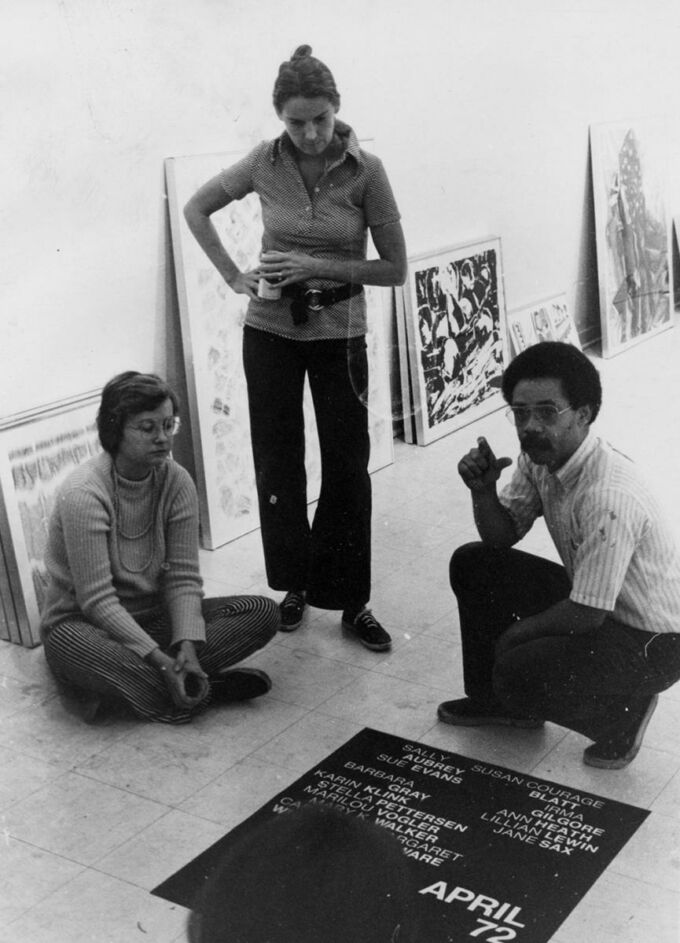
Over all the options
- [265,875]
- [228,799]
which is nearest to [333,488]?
[228,799]

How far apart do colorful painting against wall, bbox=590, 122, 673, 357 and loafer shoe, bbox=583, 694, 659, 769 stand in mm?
1074

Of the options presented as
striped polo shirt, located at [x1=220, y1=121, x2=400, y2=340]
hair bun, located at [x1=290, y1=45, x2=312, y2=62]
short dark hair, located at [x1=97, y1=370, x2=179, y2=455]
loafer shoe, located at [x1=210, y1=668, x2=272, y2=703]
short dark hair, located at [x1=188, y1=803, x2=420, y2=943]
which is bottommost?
short dark hair, located at [x1=188, y1=803, x2=420, y2=943]

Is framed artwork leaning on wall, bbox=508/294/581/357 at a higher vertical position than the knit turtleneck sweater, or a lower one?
higher

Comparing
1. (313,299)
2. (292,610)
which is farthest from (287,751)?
(313,299)

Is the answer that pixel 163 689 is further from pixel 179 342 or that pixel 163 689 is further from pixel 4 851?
pixel 179 342

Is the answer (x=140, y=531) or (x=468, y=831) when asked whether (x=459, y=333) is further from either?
(x=468, y=831)

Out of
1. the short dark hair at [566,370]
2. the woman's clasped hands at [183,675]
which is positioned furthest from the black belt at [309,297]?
the woman's clasped hands at [183,675]

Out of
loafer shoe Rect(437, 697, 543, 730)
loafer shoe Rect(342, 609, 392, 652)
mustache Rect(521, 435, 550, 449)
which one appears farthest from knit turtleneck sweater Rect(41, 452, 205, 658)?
mustache Rect(521, 435, 550, 449)

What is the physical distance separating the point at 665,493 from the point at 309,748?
1116 mm

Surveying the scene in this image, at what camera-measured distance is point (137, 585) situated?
252 centimetres

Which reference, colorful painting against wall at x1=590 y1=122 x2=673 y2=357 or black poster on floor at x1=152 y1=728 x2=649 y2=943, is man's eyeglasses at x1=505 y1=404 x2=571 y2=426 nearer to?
black poster on floor at x1=152 y1=728 x2=649 y2=943

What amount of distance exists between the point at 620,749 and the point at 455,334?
2027mm

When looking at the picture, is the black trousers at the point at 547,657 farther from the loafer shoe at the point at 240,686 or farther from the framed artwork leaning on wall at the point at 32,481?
the framed artwork leaning on wall at the point at 32,481

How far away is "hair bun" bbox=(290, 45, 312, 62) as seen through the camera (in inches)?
94.5
